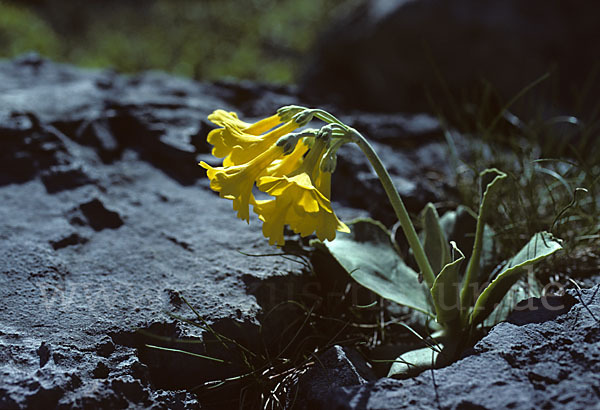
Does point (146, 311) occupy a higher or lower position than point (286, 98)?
lower

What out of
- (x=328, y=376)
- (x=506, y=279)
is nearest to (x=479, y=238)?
(x=506, y=279)

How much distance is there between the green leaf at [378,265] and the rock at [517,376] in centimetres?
31

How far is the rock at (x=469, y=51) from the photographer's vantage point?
4254mm

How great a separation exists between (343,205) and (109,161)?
1198 mm

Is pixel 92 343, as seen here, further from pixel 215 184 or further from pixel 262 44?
pixel 262 44

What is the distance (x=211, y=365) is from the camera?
1.78m

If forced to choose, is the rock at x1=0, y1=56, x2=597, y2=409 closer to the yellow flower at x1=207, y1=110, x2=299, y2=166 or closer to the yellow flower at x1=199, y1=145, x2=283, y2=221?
the yellow flower at x1=199, y1=145, x2=283, y2=221

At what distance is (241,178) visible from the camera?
157cm

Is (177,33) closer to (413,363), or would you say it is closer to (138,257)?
(138,257)

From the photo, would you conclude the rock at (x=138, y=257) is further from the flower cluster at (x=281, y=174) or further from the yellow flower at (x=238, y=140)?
the yellow flower at (x=238, y=140)

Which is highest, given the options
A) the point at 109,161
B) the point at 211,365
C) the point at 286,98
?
the point at 286,98

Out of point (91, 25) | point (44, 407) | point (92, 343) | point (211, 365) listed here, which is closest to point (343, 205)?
point (211, 365)

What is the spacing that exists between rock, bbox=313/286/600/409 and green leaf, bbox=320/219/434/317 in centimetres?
31

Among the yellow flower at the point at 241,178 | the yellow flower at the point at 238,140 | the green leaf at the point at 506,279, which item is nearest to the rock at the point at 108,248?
the yellow flower at the point at 241,178
